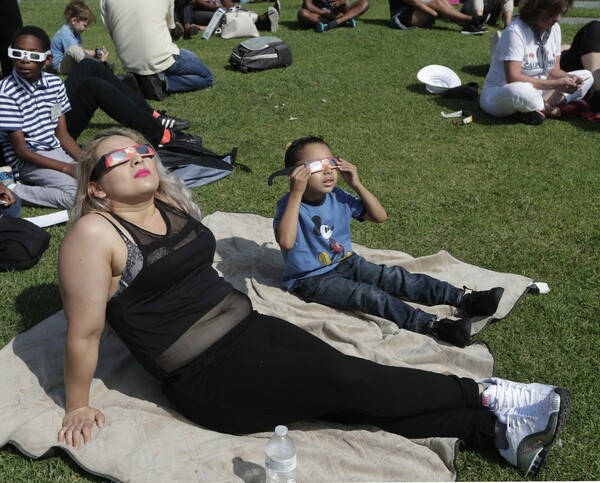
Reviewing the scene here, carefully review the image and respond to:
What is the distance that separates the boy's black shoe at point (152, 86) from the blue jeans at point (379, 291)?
17.5 ft

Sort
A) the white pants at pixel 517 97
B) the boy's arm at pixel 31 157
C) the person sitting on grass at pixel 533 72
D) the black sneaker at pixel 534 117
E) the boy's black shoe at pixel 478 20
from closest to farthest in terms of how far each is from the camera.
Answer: the boy's arm at pixel 31 157
the person sitting on grass at pixel 533 72
the white pants at pixel 517 97
the black sneaker at pixel 534 117
the boy's black shoe at pixel 478 20

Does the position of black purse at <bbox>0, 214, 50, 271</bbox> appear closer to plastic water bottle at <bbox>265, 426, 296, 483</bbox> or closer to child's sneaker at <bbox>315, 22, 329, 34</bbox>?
plastic water bottle at <bbox>265, 426, 296, 483</bbox>

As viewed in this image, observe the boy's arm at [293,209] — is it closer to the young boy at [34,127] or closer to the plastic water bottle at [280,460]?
the plastic water bottle at [280,460]

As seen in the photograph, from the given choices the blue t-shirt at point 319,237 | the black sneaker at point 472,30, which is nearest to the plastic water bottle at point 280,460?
the blue t-shirt at point 319,237

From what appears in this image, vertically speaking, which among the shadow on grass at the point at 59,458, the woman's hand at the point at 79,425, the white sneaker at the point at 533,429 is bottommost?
the shadow on grass at the point at 59,458

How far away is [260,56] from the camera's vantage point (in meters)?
10.2

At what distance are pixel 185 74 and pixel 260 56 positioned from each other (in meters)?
1.49

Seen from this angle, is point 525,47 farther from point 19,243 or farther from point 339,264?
point 19,243

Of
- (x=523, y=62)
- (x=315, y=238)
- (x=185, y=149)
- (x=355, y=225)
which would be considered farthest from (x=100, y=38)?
(x=315, y=238)

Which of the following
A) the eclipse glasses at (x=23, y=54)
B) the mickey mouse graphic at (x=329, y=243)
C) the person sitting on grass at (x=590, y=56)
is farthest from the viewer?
the person sitting on grass at (x=590, y=56)

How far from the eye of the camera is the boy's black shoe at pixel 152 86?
29.1 ft

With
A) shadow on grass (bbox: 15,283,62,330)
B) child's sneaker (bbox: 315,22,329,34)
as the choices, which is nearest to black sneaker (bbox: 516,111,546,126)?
shadow on grass (bbox: 15,283,62,330)

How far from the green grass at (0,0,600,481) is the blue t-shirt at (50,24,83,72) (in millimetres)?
1990

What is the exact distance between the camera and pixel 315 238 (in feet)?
13.9
